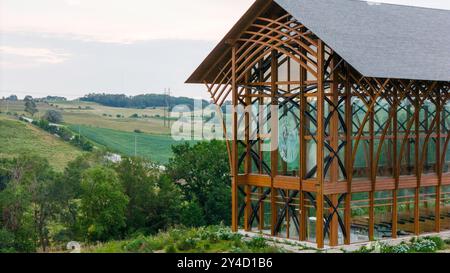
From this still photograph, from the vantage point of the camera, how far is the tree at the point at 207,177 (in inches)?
1923

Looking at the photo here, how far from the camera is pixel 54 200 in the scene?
158ft

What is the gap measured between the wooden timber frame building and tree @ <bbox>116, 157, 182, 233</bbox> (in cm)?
1694

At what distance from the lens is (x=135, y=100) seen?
275 ft

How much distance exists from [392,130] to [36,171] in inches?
1088

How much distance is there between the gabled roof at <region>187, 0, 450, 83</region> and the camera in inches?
1022

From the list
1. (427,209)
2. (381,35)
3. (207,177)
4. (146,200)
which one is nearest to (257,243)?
(427,209)

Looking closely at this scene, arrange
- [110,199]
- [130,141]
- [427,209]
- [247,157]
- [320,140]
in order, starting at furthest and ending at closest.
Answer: [130,141]
[110,199]
[427,209]
[247,157]
[320,140]

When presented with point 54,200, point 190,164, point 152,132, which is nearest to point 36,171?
point 54,200

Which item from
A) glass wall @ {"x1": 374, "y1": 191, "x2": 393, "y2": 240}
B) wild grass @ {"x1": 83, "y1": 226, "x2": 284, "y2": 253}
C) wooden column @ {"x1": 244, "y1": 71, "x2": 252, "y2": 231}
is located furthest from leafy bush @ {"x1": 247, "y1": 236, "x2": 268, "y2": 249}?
glass wall @ {"x1": 374, "y1": 191, "x2": 393, "y2": 240}

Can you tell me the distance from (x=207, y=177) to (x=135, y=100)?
1379 inches

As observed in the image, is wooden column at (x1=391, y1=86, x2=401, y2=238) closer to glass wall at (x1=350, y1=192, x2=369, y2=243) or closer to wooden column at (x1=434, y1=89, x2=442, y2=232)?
glass wall at (x1=350, y1=192, x2=369, y2=243)

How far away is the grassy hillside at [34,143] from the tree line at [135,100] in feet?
35.0

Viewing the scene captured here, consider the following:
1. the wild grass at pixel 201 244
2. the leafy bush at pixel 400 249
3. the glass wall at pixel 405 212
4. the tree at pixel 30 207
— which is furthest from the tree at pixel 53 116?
the leafy bush at pixel 400 249

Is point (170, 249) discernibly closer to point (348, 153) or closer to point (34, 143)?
point (348, 153)
